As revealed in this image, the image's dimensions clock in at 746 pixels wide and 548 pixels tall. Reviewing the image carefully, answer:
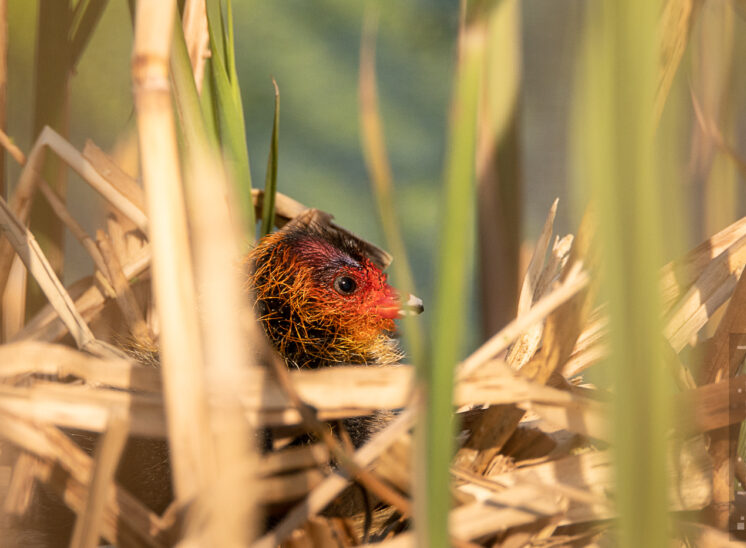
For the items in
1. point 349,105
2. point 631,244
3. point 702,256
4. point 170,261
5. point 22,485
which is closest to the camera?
point 631,244

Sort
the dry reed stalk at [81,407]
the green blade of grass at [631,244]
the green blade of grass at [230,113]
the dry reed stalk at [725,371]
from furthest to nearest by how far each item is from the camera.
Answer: the green blade of grass at [230,113] < the dry reed stalk at [725,371] < the dry reed stalk at [81,407] < the green blade of grass at [631,244]

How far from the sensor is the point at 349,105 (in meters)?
1.36

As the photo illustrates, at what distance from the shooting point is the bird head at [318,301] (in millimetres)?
981

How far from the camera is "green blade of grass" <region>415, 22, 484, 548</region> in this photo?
1.13ft

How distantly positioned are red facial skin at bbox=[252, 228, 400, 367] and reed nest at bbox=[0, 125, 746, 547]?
0.29m

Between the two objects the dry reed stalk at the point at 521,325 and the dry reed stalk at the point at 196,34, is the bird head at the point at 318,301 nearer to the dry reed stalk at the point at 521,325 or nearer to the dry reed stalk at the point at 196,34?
the dry reed stalk at the point at 196,34

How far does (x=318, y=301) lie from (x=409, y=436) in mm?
468

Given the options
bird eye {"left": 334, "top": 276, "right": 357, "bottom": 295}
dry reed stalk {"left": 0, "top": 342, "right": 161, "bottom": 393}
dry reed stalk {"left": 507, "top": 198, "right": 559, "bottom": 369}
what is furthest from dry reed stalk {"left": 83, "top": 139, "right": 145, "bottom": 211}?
dry reed stalk {"left": 507, "top": 198, "right": 559, "bottom": 369}

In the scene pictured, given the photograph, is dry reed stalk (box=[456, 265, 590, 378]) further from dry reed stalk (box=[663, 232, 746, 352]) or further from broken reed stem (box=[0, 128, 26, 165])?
broken reed stem (box=[0, 128, 26, 165])

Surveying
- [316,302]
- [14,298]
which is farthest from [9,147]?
[316,302]

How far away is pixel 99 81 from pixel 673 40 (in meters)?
0.93

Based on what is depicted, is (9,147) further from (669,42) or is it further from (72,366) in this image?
(669,42)

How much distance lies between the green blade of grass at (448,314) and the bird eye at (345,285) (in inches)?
26.5

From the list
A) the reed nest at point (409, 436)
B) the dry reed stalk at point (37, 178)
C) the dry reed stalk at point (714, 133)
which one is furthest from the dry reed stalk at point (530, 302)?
the dry reed stalk at point (37, 178)
